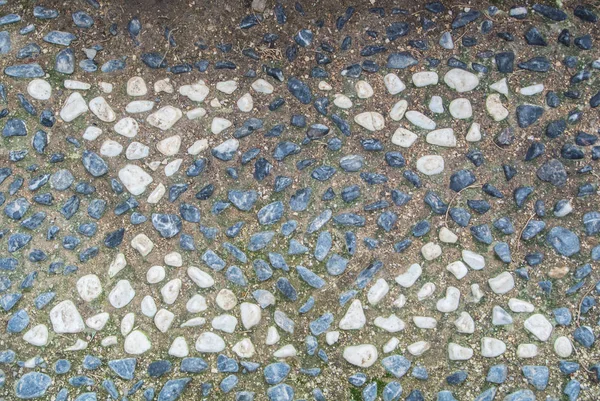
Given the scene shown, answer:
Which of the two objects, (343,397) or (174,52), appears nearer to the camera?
(343,397)

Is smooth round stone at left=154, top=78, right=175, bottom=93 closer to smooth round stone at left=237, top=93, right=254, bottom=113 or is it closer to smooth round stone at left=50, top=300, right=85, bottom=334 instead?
smooth round stone at left=237, top=93, right=254, bottom=113

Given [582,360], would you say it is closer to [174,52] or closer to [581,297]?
[581,297]

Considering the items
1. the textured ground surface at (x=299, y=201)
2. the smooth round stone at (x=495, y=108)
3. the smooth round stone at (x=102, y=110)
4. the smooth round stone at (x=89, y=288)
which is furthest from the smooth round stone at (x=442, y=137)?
the smooth round stone at (x=89, y=288)

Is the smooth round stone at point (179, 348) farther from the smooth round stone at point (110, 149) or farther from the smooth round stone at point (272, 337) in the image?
the smooth round stone at point (110, 149)

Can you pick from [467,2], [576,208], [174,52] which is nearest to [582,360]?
[576,208]

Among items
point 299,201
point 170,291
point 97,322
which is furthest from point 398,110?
→ point 97,322

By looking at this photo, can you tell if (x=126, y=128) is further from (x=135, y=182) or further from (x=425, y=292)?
(x=425, y=292)
